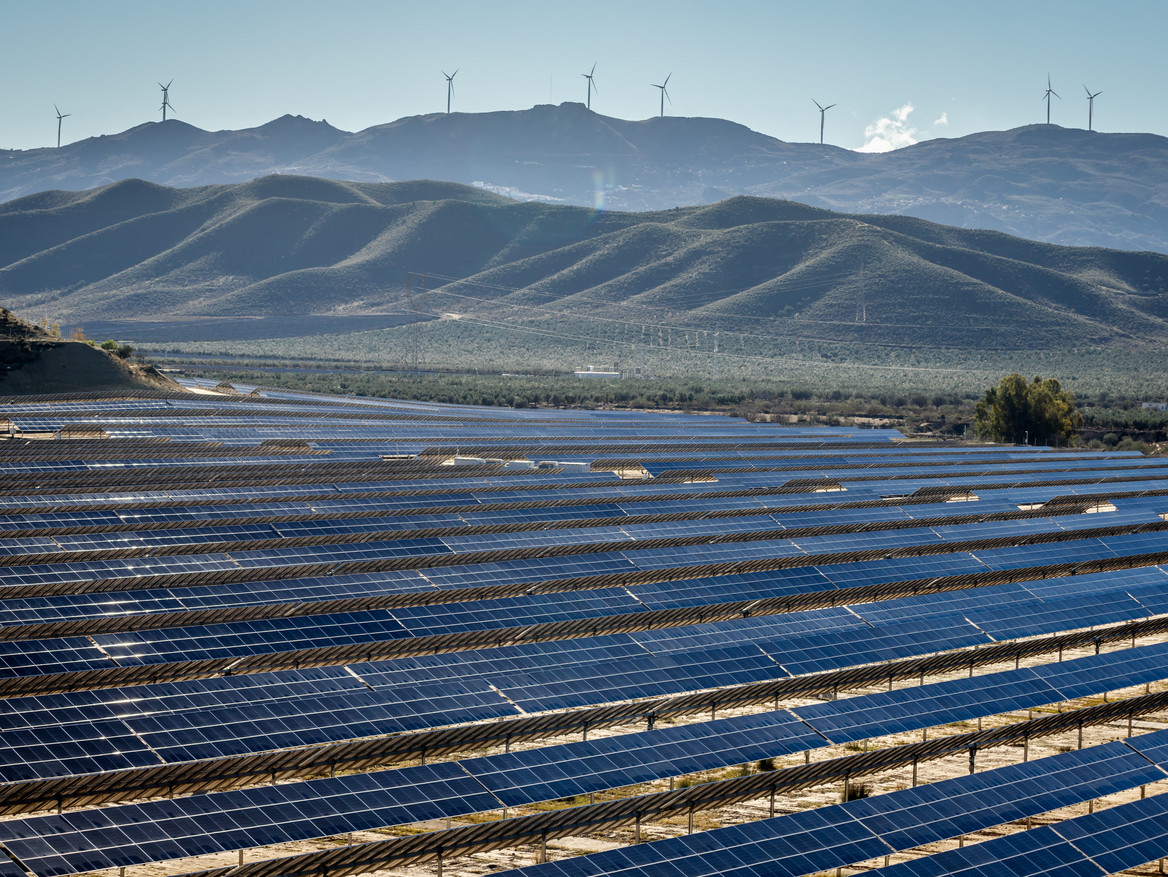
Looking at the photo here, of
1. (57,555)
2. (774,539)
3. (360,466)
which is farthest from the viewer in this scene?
(360,466)

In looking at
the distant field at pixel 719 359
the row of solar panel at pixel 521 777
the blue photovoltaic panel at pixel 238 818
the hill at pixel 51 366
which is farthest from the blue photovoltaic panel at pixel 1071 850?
the distant field at pixel 719 359

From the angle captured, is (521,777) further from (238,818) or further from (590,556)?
(590,556)

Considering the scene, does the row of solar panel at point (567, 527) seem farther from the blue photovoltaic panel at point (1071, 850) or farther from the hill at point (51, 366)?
the hill at point (51, 366)

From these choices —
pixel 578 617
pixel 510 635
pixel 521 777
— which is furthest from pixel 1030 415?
pixel 521 777

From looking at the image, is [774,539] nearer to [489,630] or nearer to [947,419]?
[489,630]

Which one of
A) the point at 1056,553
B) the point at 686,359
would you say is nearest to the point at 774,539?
the point at 1056,553

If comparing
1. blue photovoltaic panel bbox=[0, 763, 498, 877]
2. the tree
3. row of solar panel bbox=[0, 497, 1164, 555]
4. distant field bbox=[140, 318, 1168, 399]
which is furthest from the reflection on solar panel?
distant field bbox=[140, 318, 1168, 399]
